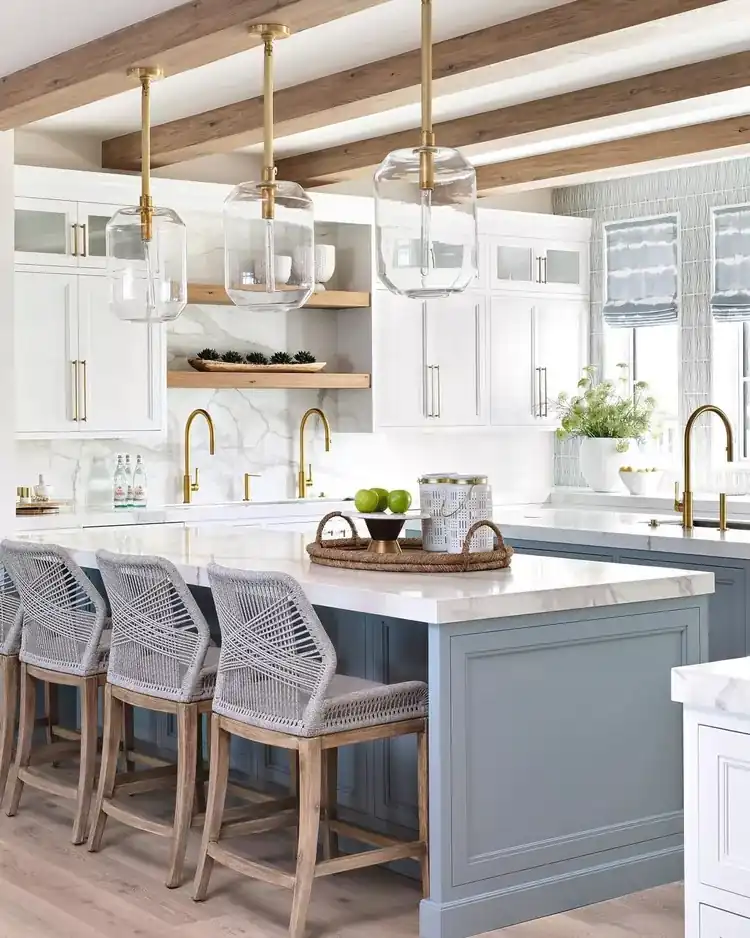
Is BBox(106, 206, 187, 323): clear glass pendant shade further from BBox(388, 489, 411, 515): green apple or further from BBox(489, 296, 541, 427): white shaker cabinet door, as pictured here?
BBox(489, 296, 541, 427): white shaker cabinet door

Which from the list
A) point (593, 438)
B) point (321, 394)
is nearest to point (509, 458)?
point (593, 438)

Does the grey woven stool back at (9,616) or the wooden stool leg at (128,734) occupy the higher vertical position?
the grey woven stool back at (9,616)

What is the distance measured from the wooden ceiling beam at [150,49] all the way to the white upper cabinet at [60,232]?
86 cm

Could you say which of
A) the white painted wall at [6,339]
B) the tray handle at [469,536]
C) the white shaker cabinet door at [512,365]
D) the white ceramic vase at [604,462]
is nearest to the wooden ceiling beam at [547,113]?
the white shaker cabinet door at [512,365]

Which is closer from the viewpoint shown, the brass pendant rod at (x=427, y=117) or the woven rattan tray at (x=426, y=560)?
the brass pendant rod at (x=427, y=117)

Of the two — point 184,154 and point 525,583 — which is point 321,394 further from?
point 525,583

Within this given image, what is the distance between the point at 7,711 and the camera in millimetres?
4727

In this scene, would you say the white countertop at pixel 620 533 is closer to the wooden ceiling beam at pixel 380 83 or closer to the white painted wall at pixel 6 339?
the wooden ceiling beam at pixel 380 83

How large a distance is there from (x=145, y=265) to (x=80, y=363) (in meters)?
1.87

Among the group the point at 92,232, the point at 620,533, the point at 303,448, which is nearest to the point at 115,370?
the point at 92,232

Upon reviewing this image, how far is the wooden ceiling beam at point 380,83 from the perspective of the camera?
4309mm

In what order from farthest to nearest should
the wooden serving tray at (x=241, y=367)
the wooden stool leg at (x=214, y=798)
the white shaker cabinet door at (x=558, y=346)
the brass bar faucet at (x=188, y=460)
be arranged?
the white shaker cabinet door at (x=558, y=346)
the brass bar faucet at (x=188, y=460)
the wooden serving tray at (x=241, y=367)
the wooden stool leg at (x=214, y=798)

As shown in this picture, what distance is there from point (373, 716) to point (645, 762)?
88 cm

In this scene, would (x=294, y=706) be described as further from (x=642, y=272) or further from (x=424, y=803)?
(x=642, y=272)
